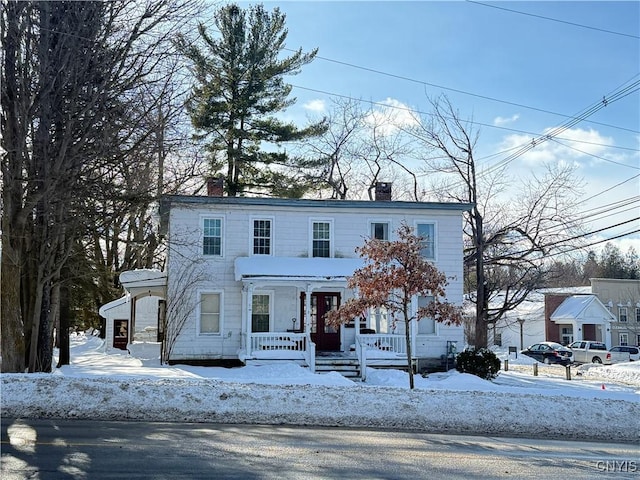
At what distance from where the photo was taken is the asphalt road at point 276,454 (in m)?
7.71

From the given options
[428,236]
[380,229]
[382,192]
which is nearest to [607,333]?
[428,236]

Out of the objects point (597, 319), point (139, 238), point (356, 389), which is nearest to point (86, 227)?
point (356, 389)

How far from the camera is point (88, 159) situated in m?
14.8

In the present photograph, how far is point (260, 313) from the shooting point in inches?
941

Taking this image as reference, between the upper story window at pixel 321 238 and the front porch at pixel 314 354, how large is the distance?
3.53 m

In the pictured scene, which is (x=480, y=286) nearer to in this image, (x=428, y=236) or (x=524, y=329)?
(x=428, y=236)

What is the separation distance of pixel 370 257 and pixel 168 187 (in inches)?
274

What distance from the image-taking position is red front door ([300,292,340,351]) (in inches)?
954

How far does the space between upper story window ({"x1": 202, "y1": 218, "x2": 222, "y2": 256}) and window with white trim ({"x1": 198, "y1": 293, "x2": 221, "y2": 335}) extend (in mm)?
1606

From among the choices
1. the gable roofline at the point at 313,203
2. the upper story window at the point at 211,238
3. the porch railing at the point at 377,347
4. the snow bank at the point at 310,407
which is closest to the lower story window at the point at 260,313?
the upper story window at the point at 211,238

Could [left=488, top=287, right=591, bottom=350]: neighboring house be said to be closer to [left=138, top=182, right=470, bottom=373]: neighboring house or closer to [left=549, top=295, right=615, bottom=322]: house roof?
[left=549, top=295, right=615, bottom=322]: house roof

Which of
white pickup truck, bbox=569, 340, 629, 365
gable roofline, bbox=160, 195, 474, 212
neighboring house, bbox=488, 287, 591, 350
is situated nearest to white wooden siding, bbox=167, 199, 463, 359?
gable roofline, bbox=160, 195, 474, 212

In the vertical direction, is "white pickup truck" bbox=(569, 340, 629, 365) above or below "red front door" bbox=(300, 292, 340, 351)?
below

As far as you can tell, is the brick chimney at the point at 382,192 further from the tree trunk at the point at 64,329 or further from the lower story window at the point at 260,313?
the tree trunk at the point at 64,329
